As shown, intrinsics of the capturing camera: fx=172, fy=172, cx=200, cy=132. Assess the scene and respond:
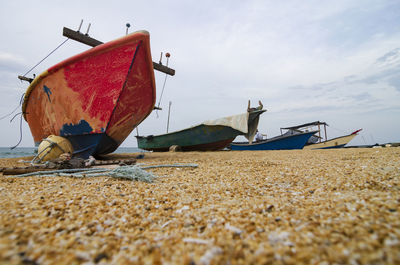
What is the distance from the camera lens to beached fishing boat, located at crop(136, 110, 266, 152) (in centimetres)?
949

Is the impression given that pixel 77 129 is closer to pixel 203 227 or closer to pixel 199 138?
pixel 203 227

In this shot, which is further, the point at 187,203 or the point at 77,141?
the point at 77,141

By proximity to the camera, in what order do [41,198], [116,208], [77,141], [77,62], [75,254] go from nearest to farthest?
[75,254] → [116,208] → [41,198] → [77,62] → [77,141]

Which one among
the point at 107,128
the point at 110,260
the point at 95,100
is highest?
the point at 95,100

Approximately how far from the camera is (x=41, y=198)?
5.21 feet

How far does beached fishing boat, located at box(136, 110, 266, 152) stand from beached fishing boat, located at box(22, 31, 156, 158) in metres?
5.38

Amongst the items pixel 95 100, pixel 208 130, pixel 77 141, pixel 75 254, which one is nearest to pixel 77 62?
pixel 95 100

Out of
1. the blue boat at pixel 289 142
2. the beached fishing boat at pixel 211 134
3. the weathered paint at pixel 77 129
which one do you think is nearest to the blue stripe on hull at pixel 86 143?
the weathered paint at pixel 77 129

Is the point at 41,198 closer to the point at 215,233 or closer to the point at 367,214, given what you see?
the point at 215,233

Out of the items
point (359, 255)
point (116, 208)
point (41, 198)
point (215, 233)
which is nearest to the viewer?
point (359, 255)

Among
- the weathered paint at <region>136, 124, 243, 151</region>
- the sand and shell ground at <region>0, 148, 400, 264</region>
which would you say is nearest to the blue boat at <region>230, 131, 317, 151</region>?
the weathered paint at <region>136, 124, 243, 151</region>

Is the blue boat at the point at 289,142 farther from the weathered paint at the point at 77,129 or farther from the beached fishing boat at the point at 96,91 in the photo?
the weathered paint at the point at 77,129

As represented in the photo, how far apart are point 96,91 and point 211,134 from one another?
7.06 meters

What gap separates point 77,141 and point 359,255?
6317 millimetres
